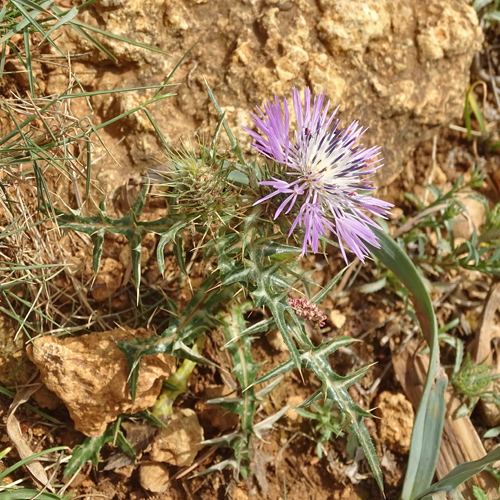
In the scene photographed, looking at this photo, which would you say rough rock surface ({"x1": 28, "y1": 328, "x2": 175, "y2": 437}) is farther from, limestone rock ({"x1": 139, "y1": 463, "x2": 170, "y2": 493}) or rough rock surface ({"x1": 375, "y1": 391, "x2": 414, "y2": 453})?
rough rock surface ({"x1": 375, "y1": 391, "x2": 414, "y2": 453})

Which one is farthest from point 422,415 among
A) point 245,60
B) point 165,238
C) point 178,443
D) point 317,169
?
point 245,60

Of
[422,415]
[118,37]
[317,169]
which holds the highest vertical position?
[118,37]

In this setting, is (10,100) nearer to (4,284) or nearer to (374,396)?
(4,284)

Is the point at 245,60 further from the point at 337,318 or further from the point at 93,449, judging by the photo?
the point at 93,449

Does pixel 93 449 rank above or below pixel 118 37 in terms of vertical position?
below

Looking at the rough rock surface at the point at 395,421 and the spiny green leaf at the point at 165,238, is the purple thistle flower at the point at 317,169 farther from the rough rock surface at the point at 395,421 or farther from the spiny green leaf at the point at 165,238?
the rough rock surface at the point at 395,421
